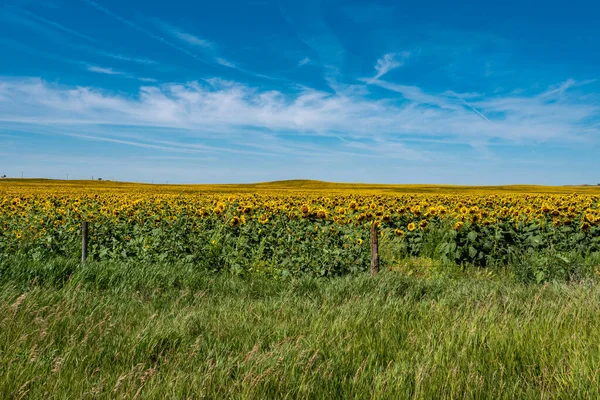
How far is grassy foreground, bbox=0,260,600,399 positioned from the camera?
2723 millimetres

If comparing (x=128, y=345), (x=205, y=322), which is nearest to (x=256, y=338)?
(x=205, y=322)

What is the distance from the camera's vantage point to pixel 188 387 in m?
2.68

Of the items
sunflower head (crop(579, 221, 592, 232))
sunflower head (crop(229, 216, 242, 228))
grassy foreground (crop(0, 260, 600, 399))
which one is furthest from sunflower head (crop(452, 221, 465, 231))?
sunflower head (crop(229, 216, 242, 228))

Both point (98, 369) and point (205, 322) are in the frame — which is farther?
point (205, 322)

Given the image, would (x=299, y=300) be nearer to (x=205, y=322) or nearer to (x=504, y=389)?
(x=205, y=322)

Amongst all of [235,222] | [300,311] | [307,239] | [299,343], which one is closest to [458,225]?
[307,239]

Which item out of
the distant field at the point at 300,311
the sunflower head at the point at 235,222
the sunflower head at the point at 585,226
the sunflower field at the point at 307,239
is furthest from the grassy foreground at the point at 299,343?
the sunflower head at the point at 585,226

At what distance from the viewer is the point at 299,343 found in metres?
3.52

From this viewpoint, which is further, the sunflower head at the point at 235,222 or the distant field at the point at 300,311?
the sunflower head at the point at 235,222

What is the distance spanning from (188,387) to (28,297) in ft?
9.11

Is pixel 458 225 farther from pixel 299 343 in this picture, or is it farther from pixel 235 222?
pixel 299 343

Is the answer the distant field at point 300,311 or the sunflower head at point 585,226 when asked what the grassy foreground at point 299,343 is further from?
the sunflower head at point 585,226

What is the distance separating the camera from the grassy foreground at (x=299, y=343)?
2.72m

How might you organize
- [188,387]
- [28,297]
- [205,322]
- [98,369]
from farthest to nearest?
[28,297] < [205,322] < [98,369] < [188,387]
